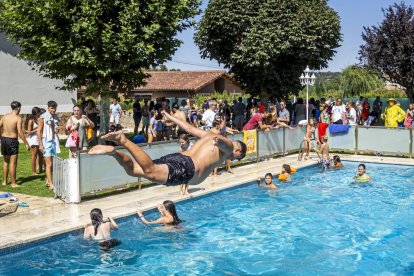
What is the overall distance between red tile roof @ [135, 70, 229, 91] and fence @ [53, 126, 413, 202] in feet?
99.4

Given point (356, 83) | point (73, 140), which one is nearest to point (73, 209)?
point (73, 140)

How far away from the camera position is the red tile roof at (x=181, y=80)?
49.8 m

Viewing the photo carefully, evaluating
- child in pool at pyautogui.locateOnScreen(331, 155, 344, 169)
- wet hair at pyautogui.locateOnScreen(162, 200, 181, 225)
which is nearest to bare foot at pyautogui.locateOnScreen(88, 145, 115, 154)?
wet hair at pyautogui.locateOnScreen(162, 200, 181, 225)

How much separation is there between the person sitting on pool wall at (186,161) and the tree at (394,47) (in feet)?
75.1

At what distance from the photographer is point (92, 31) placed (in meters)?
17.0

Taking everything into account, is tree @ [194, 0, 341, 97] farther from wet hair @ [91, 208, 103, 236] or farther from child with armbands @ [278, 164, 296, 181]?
wet hair @ [91, 208, 103, 236]

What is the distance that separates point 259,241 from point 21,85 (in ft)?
54.8

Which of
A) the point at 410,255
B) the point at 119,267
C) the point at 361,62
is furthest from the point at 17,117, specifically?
the point at 361,62

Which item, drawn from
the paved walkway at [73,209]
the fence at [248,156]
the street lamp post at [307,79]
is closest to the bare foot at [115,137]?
the paved walkway at [73,209]

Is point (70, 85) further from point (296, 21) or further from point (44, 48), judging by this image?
point (296, 21)

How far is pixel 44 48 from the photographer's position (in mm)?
17750

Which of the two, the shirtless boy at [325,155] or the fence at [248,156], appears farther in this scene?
the shirtless boy at [325,155]

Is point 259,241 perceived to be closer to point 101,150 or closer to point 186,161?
A: point 186,161

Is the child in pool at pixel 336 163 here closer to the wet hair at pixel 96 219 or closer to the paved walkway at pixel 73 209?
the paved walkway at pixel 73 209
